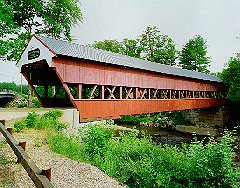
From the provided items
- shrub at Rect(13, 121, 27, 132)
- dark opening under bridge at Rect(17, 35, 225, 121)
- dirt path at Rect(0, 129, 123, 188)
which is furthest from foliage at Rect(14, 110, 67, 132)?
dark opening under bridge at Rect(17, 35, 225, 121)

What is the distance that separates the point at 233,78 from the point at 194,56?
16247mm

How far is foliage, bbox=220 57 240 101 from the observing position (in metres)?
21.1

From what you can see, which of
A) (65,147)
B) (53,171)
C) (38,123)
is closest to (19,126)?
(38,123)

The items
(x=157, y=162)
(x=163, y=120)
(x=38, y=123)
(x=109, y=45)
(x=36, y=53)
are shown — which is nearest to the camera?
(x=38, y=123)

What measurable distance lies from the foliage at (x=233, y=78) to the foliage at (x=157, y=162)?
15.8 metres

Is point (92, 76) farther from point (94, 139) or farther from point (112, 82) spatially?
point (94, 139)

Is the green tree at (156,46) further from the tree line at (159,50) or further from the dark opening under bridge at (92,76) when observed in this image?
the dark opening under bridge at (92,76)

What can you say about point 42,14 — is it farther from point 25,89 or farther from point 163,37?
point 25,89

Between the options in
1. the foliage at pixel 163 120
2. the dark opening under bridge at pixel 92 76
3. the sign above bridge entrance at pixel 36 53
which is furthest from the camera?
the foliage at pixel 163 120

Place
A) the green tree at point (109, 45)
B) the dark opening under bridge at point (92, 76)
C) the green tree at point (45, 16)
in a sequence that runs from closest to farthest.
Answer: the dark opening under bridge at point (92, 76) < the green tree at point (45, 16) < the green tree at point (109, 45)

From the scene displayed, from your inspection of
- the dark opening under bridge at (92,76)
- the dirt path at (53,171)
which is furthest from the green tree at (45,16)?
the dirt path at (53,171)

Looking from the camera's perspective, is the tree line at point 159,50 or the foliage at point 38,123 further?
the tree line at point 159,50

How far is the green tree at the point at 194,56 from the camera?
37.8 m

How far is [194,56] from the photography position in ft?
124
